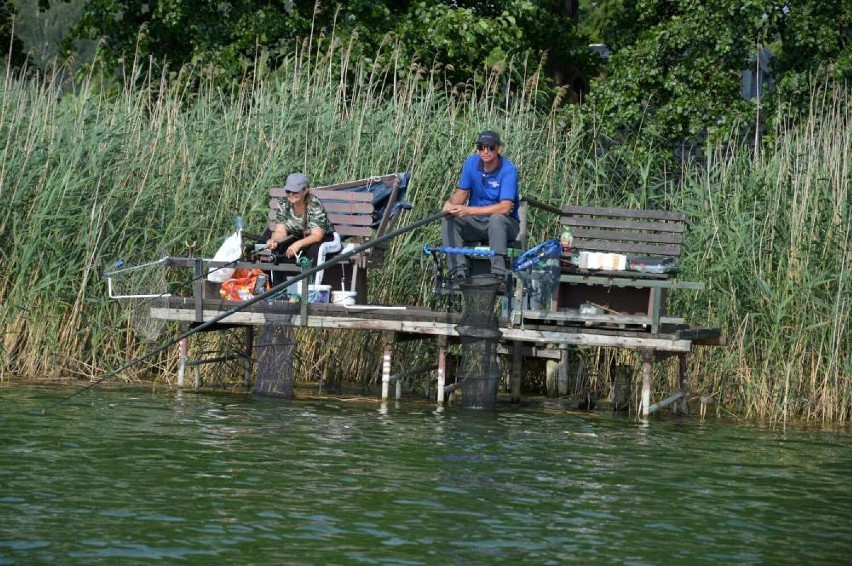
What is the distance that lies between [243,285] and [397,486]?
4.01 m

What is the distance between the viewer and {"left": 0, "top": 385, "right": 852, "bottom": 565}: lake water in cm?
640

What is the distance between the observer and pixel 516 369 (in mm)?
11734

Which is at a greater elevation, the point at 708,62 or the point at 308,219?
the point at 708,62

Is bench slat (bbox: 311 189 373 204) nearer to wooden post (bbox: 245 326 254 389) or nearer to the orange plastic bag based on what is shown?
the orange plastic bag

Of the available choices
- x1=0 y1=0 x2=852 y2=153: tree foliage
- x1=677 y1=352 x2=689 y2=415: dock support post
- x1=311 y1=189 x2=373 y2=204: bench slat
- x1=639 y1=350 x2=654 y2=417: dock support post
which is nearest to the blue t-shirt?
x1=311 y1=189 x2=373 y2=204: bench slat

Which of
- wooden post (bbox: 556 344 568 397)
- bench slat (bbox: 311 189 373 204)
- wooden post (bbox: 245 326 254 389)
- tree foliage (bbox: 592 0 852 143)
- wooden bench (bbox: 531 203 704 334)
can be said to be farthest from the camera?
tree foliage (bbox: 592 0 852 143)

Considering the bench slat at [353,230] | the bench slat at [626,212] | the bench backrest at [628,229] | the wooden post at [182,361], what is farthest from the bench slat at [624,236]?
the wooden post at [182,361]

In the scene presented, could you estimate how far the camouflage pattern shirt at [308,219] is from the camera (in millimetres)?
11320

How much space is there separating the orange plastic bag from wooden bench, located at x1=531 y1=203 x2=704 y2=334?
211 centimetres

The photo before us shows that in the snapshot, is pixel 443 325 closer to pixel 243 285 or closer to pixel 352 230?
pixel 352 230

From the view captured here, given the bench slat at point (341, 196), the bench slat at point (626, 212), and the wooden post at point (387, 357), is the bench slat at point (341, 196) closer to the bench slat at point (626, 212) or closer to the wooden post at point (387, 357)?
the wooden post at point (387, 357)

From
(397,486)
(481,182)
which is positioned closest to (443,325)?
(481,182)

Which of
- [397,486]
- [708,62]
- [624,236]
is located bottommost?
[397,486]

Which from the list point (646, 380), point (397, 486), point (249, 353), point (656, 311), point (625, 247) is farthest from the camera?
point (249, 353)
